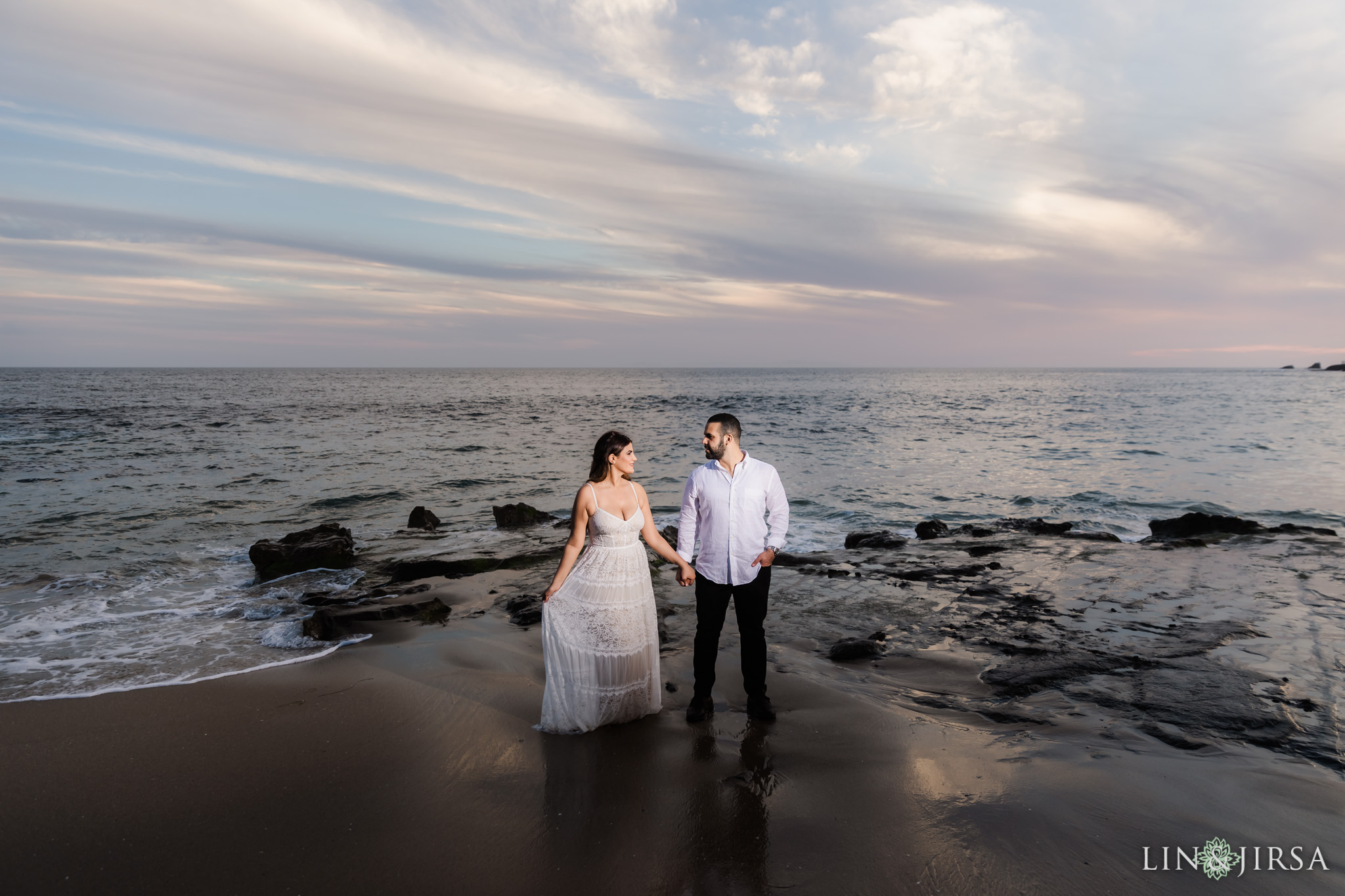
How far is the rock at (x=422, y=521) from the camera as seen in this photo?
48.5ft

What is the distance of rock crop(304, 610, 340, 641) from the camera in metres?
7.54

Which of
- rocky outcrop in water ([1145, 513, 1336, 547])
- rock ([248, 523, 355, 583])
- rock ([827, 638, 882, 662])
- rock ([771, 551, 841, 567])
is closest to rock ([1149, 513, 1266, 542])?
rocky outcrop in water ([1145, 513, 1336, 547])

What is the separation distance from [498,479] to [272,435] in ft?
59.2

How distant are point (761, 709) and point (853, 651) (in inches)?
81.6

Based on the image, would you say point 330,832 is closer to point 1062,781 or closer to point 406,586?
point 1062,781

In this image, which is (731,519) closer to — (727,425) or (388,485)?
(727,425)

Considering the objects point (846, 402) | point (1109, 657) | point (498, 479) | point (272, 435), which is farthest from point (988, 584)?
point (846, 402)

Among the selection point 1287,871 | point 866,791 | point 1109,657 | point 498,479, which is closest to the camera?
point 1287,871

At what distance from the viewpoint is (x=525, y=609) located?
28.2 ft

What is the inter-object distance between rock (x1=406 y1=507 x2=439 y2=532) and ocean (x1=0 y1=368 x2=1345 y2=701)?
476mm

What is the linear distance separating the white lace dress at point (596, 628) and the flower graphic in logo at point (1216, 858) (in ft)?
11.6

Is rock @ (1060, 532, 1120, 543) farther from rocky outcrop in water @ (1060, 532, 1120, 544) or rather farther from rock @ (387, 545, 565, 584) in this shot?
rock @ (387, 545, 565, 584)

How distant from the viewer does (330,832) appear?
3.95 meters

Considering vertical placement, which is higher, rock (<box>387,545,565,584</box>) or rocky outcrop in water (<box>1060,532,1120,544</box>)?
rocky outcrop in water (<box>1060,532,1120,544</box>)
